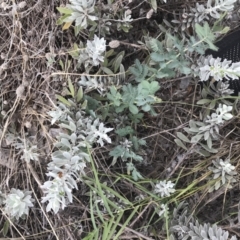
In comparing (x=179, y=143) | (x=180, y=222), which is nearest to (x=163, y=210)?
(x=180, y=222)

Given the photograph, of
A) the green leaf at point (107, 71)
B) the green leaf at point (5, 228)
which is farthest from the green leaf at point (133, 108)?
the green leaf at point (5, 228)

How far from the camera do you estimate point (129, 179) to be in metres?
1.22

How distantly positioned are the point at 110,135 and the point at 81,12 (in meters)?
0.35

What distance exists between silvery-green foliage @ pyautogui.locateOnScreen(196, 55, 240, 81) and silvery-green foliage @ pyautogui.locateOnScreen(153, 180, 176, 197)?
0.31 m

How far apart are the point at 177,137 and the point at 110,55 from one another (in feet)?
1.00

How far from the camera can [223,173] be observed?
1.19m

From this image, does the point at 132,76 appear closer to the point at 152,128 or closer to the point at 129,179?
the point at 152,128

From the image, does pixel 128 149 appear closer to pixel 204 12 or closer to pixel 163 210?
pixel 163 210

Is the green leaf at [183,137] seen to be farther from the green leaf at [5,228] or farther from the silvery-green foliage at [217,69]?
the green leaf at [5,228]

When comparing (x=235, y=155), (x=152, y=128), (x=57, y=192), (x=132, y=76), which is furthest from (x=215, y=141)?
(x=57, y=192)

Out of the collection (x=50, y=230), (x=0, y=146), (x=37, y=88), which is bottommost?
(x=50, y=230)

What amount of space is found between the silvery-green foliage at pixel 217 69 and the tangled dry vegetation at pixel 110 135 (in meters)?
0.10

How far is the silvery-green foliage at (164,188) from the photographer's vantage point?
47.2 inches

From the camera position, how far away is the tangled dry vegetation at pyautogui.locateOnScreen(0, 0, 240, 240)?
1235 millimetres
